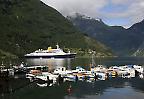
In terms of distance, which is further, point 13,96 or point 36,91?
point 36,91

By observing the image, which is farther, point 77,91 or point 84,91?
point 84,91

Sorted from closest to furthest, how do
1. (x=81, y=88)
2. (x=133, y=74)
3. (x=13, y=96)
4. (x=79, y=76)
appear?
(x=13, y=96) < (x=81, y=88) < (x=79, y=76) < (x=133, y=74)

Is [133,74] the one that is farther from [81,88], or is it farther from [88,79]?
[81,88]

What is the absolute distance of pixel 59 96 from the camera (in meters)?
106

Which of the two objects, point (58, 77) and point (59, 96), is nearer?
point (59, 96)

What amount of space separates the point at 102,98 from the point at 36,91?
76.3 ft

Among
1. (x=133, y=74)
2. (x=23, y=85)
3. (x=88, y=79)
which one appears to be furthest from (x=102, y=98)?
(x=133, y=74)

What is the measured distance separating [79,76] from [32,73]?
2124cm

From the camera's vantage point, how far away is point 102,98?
340 feet

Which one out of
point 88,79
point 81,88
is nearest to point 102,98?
point 81,88

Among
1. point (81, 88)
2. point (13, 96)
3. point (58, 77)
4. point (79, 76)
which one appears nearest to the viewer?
point (13, 96)

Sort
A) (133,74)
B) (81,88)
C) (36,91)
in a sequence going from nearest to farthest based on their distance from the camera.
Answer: (36,91) → (81,88) → (133,74)

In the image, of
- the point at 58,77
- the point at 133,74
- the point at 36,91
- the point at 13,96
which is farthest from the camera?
the point at 133,74

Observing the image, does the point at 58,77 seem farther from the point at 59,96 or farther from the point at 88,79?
the point at 59,96
